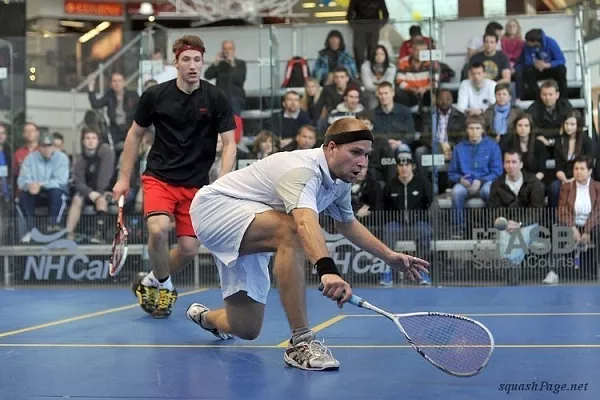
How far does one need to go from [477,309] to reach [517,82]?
130 inches

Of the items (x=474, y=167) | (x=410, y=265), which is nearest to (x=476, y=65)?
(x=474, y=167)

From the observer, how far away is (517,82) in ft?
28.0

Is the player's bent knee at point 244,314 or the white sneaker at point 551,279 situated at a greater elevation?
the player's bent knee at point 244,314

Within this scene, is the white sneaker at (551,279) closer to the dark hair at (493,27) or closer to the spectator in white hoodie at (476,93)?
the spectator in white hoodie at (476,93)

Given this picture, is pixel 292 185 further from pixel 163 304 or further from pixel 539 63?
pixel 539 63

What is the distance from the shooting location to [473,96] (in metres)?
8.38

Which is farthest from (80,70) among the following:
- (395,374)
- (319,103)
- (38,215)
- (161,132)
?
(395,374)

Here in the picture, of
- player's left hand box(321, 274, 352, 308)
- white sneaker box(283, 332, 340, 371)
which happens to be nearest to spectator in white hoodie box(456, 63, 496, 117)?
white sneaker box(283, 332, 340, 371)

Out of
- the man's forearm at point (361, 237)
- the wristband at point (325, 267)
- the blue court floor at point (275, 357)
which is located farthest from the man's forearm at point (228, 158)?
the wristband at point (325, 267)

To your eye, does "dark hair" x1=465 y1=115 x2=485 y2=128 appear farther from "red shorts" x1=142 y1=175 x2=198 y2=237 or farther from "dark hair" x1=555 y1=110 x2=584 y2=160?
"red shorts" x1=142 y1=175 x2=198 y2=237

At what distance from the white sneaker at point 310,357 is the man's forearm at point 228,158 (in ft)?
5.83

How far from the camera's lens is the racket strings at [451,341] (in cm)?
300

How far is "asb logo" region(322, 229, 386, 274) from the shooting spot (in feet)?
26.5

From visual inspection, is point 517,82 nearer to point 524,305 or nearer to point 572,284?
point 572,284
